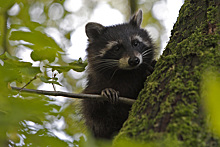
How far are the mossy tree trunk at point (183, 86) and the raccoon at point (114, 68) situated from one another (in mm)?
1661

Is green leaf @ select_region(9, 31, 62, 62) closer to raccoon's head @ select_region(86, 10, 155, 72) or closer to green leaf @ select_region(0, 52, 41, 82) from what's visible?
green leaf @ select_region(0, 52, 41, 82)

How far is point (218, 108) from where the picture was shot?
1.08 m

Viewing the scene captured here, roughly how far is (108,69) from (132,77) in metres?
0.49

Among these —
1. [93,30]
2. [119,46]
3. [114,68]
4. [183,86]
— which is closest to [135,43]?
[119,46]

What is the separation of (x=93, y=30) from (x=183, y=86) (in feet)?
12.2

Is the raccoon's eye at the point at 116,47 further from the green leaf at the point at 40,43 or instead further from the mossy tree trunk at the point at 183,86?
the green leaf at the point at 40,43

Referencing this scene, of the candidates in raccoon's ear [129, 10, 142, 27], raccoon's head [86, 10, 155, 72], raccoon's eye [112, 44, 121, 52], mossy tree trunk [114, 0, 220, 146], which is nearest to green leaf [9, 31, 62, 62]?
mossy tree trunk [114, 0, 220, 146]

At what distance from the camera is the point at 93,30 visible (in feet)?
19.0

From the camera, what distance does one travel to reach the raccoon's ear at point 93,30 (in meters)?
5.71

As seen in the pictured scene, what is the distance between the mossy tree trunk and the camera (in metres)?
2.02

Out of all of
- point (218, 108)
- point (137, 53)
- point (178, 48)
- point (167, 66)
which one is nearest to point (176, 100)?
point (167, 66)

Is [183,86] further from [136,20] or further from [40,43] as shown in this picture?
[136,20]

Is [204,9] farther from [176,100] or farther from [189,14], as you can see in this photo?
[176,100]

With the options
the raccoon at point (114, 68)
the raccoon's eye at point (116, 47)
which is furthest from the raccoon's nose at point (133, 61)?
the raccoon's eye at point (116, 47)
